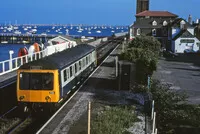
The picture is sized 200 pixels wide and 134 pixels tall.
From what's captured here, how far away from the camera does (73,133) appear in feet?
44.3

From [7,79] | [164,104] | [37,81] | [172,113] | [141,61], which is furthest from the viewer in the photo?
[141,61]

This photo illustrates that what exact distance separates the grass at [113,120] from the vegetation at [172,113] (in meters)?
1.46

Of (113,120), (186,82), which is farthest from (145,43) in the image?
(113,120)

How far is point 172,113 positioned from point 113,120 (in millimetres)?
3769

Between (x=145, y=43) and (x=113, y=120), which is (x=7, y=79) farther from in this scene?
(x=145, y=43)

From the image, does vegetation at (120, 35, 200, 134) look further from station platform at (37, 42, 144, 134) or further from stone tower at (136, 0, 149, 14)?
stone tower at (136, 0, 149, 14)

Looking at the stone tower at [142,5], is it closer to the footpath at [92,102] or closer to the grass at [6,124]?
the footpath at [92,102]

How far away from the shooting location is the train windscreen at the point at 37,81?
53.1 feet

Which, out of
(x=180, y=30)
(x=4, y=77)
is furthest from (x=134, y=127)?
(x=180, y=30)

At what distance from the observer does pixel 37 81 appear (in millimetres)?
16203

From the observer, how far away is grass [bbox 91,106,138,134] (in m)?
13.0

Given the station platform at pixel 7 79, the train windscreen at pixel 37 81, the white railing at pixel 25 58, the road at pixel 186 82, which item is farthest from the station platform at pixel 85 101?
the white railing at pixel 25 58

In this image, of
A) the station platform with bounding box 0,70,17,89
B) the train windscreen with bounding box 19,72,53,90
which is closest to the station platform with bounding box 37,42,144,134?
the train windscreen with bounding box 19,72,53,90

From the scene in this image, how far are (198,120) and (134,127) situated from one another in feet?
10.3
